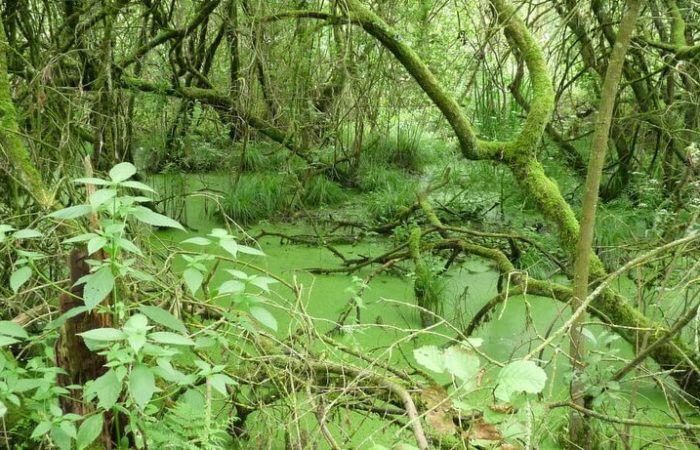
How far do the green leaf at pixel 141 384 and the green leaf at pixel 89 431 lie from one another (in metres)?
0.19

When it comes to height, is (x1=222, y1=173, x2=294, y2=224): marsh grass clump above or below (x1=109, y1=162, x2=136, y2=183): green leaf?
below

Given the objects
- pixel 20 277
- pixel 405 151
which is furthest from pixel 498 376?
pixel 405 151

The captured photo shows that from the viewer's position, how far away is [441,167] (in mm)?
5461

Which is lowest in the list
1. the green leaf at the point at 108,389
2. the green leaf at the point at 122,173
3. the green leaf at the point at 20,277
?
the green leaf at the point at 108,389

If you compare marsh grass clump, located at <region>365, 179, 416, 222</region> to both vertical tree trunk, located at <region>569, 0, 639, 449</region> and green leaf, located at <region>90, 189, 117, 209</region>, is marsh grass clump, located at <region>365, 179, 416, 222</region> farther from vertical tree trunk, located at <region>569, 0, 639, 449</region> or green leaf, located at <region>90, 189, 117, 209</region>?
green leaf, located at <region>90, 189, 117, 209</region>

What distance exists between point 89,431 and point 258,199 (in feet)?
11.6

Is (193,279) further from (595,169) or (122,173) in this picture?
(595,169)

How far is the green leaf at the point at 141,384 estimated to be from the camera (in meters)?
1.06

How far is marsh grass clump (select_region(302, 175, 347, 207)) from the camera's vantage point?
4980 millimetres

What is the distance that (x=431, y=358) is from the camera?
1.13 meters

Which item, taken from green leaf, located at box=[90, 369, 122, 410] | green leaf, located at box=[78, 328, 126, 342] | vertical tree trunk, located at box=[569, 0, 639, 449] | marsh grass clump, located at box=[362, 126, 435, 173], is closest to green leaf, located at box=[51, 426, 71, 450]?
green leaf, located at box=[90, 369, 122, 410]

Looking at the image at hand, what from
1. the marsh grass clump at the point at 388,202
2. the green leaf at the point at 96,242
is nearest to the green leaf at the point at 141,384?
the green leaf at the point at 96,242

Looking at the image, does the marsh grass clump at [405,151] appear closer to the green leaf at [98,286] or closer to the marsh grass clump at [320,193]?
the marsh grass clump at [320,193]

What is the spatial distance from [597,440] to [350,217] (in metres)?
2.94
